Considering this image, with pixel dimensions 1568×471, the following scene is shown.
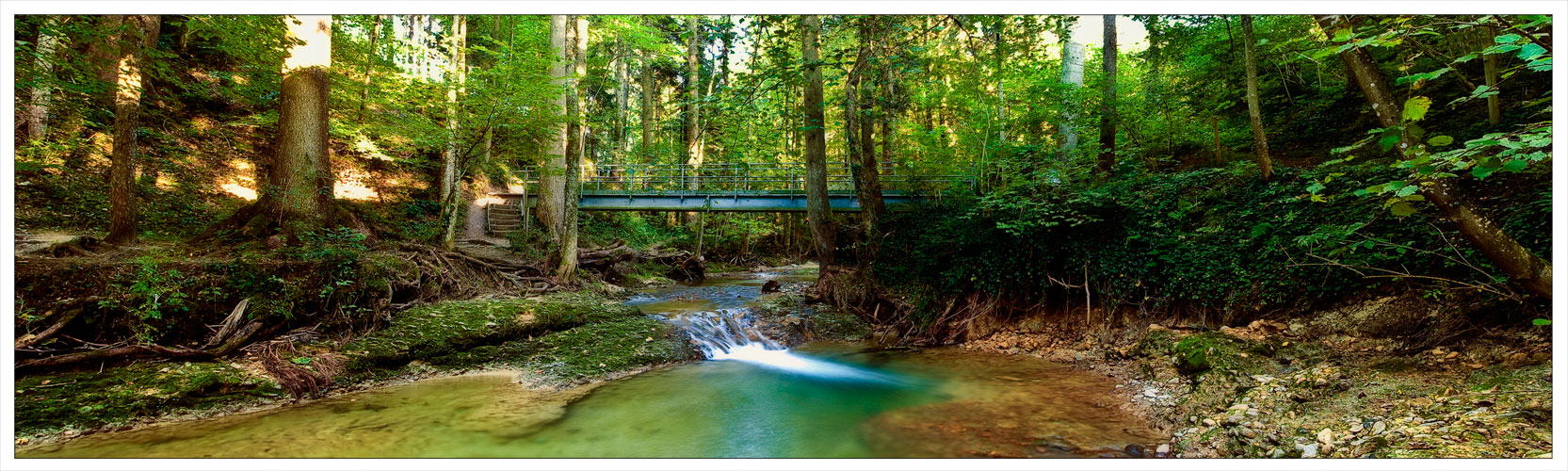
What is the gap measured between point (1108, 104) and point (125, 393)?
37.4 feet

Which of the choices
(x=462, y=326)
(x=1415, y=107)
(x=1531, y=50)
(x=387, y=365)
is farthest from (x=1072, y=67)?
(x=387, y=365)

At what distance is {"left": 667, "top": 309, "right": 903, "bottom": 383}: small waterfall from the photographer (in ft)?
21.3

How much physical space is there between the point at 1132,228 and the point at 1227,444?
12.2 feet

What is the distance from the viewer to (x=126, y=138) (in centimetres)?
673

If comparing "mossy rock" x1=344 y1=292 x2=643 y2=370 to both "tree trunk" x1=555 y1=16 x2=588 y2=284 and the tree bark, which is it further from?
"tree trunk" x1=555 y1=16 x2=588 y2=284

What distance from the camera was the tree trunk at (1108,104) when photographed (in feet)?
29.0

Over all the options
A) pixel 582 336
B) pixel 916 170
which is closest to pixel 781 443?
pixel 582 336

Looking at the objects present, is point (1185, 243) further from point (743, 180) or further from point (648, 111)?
point (648, 111)

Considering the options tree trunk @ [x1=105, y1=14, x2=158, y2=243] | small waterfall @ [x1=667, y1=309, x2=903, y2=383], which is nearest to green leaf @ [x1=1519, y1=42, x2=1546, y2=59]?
small waterfall @ [x1=667, y1=309, x2=903, y2=383]

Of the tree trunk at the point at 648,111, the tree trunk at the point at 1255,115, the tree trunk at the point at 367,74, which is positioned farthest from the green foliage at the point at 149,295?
the tree trunk at the point at 648,111

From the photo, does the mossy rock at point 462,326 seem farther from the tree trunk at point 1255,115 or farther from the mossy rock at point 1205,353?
the tree trunk at point 1255,115

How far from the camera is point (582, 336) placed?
23.2 feet

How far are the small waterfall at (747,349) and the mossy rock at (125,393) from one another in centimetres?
448
